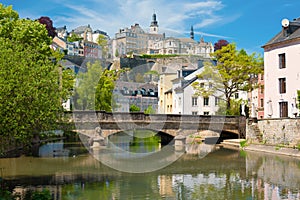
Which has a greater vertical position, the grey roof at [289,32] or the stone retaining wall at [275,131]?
the grey roof at [289,32]

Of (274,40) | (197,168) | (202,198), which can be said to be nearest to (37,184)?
(202,198)

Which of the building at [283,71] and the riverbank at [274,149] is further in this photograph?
the building at [283,71]

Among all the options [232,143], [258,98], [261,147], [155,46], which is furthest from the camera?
[155,46]

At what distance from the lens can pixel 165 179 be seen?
2450 cm

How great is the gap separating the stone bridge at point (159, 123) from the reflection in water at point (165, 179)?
16.7 ft

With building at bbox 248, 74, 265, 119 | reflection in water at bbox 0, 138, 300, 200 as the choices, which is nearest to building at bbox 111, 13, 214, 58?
building at bbox 248, 74, 265, 119

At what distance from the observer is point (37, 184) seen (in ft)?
71.1

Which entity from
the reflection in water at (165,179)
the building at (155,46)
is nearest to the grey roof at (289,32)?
the reflection in water at (165,179)

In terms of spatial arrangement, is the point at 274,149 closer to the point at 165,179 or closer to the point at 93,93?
the point at 165,179

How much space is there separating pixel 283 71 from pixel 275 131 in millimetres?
5874

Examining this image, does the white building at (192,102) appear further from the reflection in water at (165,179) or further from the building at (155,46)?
the building at (155,46)

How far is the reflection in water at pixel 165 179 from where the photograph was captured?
20094 mm

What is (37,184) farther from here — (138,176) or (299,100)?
(299,100)

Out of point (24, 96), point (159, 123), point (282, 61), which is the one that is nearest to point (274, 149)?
point (282, 61)
